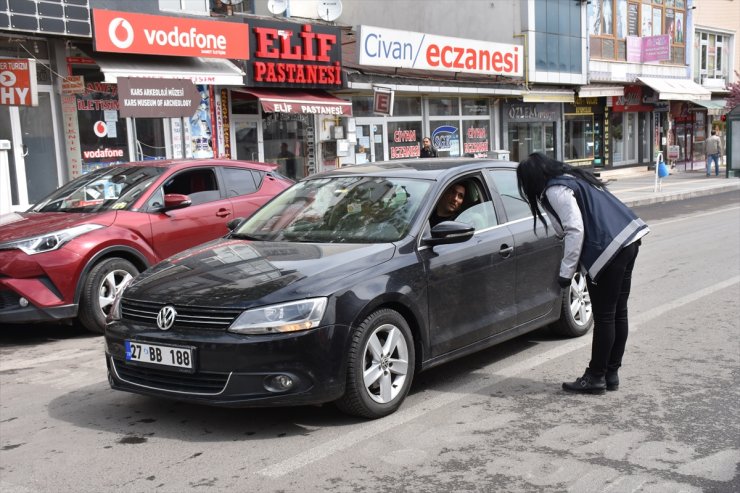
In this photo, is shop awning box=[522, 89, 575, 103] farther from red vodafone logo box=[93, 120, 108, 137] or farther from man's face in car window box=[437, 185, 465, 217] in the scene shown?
man's face in car window box=[437, 185, 465, 217]

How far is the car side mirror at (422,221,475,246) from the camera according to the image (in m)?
5.25

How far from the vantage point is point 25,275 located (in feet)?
23.4

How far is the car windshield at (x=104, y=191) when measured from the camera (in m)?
8.14

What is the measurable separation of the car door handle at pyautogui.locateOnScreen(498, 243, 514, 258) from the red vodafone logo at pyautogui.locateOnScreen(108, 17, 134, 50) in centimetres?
1064

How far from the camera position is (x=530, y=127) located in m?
28.5

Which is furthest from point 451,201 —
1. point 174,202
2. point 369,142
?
point 369,142

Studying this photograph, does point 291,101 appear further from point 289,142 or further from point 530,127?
point 530,127

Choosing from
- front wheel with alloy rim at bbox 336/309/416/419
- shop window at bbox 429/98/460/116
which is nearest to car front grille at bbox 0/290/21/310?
front wheel with alloy rim at bbox 336/309/416/419

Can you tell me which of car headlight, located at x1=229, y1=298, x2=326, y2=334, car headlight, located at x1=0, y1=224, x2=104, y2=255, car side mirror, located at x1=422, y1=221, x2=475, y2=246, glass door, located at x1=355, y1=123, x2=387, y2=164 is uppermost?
glass door, located at x1=355, y1=123, x2=387, y2=164

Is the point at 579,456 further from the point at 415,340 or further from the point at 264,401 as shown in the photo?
the point at 264,401

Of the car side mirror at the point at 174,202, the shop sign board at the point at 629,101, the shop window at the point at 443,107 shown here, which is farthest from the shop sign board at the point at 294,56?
the shop sign board at the point at 629,101

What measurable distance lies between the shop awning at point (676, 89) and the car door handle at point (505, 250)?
28615mm

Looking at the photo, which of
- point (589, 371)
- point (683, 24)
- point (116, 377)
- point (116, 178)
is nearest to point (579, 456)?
point (589, 371)

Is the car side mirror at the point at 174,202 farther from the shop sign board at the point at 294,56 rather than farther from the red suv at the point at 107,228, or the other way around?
the shop sign board at the point at 294,56
